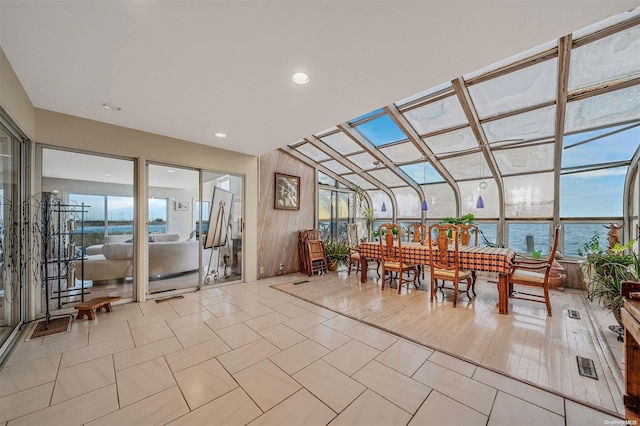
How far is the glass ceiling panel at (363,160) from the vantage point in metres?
5.56

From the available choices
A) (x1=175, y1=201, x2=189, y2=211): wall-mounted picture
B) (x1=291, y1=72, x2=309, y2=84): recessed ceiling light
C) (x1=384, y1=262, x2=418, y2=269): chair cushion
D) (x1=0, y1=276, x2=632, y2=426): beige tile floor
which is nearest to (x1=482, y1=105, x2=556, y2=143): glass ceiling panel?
(x1=384, y1=262, x2=418, y2=269): chair cushion

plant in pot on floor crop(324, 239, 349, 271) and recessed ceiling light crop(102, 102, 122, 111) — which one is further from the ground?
recessed ceiling light crop(102, 102, 122, 111)

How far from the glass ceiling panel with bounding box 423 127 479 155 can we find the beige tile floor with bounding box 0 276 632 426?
339 centimetres

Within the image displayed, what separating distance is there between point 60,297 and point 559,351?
5.47 m

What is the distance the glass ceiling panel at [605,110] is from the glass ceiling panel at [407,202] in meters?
3.31

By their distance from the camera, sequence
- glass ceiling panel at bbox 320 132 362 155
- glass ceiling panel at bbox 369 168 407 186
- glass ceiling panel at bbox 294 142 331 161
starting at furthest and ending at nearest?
glass ceiling panel at bbox 369 168 407 186 < glass ceiling panel at bbox 294 142 331 161 < glass ceiling panel at bbox 320 132 362 155

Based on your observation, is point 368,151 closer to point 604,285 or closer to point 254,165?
point 254,165

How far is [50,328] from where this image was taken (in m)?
2.74

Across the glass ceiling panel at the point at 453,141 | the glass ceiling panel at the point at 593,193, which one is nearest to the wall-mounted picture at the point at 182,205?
the glass ceiling panel at the point at 453,141

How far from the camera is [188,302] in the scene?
366cm

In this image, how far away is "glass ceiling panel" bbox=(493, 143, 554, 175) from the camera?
14.1ft

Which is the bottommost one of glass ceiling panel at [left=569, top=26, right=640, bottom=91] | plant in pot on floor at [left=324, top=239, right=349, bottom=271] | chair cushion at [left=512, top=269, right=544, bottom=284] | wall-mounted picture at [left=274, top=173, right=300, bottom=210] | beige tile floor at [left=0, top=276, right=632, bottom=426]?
beige tile floor at [left=0, top=276, right=632, bottom=426]

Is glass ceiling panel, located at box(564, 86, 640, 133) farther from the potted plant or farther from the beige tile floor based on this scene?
the beige tile floor

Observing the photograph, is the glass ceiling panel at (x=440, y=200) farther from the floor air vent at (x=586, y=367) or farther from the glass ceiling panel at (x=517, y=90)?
the floor air vent at (x=586, y=367)
